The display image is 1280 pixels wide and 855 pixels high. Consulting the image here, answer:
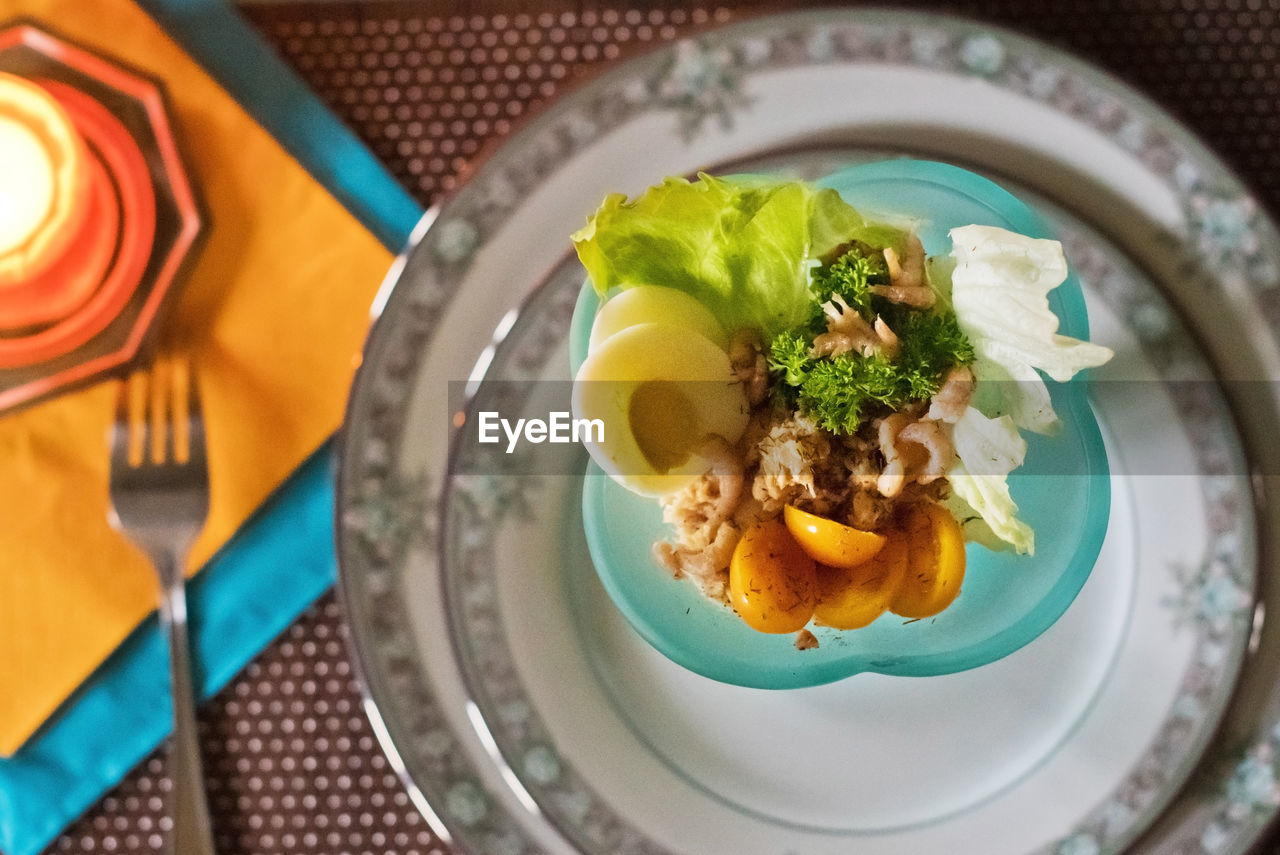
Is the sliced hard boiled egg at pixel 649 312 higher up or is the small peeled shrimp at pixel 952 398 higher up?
the sliced hard boiled egg at pixel 649 312

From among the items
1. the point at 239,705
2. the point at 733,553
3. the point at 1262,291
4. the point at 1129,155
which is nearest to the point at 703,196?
the point at 733,553

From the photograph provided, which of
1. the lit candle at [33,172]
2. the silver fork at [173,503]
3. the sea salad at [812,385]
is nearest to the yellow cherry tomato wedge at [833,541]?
the sea salad at [812,385]

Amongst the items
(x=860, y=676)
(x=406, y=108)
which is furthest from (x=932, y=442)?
(x=406, y=108)

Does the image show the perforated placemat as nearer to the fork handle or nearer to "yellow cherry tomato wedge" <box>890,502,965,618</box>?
the fork handle

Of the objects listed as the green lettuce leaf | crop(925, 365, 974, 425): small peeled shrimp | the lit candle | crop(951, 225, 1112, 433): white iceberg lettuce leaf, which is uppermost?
the lit candle

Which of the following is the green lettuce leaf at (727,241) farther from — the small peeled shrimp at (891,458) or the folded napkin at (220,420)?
the folded napkin at (220,420)
